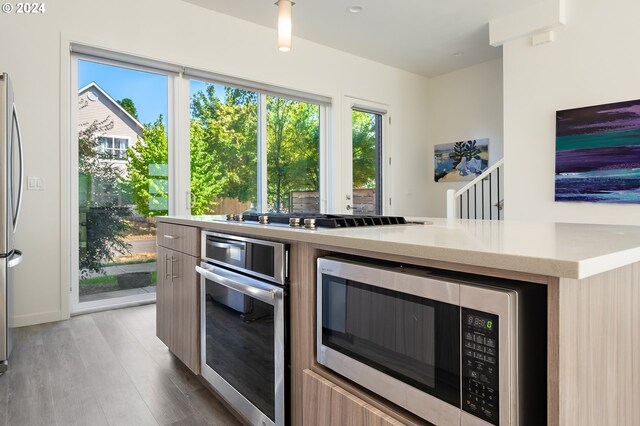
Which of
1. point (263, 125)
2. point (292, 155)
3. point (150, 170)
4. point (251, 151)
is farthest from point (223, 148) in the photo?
point (292, 155)

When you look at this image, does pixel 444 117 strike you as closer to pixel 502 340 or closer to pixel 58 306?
pixel 58 306

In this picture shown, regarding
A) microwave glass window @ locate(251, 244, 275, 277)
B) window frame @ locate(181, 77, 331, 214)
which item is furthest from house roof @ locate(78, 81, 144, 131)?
microwave glass window @ locate(251, 244, 275, 277)

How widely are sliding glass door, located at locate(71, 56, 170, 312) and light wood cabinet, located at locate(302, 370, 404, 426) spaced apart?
290 cm

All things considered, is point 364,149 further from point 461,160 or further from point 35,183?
point 35,183

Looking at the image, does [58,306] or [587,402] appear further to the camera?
[58,306]

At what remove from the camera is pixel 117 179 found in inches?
138

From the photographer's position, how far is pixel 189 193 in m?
3.83

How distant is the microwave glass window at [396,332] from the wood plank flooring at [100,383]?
0.89 m

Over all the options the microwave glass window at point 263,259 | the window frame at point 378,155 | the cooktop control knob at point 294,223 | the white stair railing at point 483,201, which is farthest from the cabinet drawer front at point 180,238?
the white stair railing at point 483,201

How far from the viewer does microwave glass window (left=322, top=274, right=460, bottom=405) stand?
0.80m

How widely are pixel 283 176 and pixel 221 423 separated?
3.26 m

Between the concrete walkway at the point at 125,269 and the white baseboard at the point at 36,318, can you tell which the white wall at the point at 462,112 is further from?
the white baseboard at the point at 36,318

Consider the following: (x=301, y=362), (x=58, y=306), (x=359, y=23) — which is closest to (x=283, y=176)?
(x=359, y=23)

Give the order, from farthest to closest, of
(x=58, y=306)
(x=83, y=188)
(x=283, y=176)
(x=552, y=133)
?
(x=283, y=176)
(x=552, y=133)
(x=83, y=188)
(x=58, y=306)
